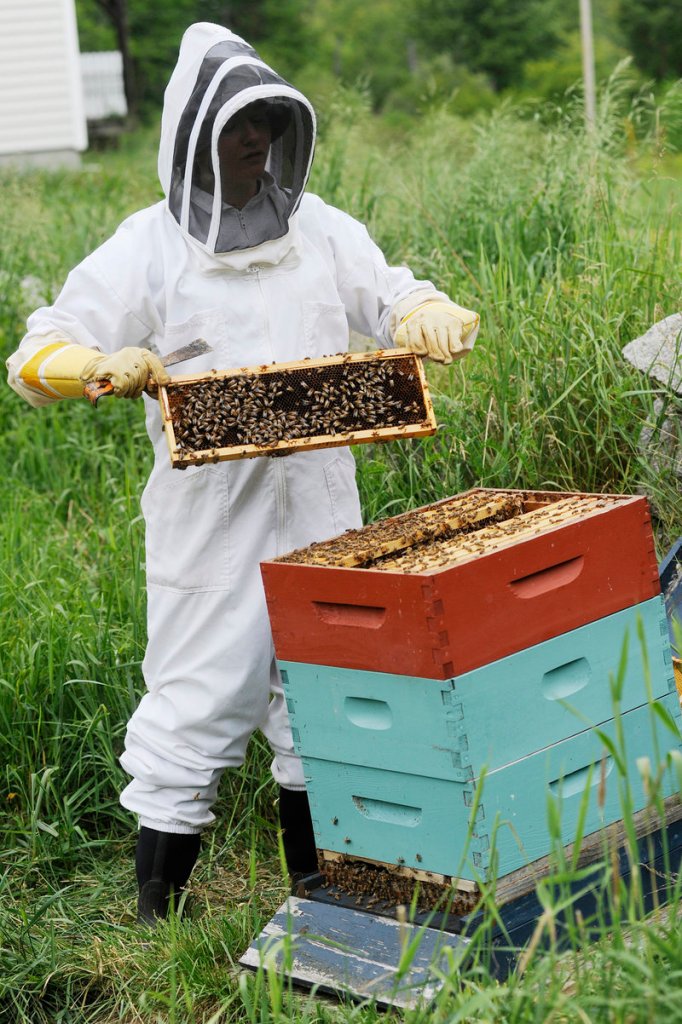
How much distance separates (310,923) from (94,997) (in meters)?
0.62

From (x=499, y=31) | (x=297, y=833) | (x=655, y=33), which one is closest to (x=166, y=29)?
(x=499, y=31)

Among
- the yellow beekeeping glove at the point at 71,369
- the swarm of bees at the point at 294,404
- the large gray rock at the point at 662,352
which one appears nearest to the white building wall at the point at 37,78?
the large gray rock at the point at 662,352

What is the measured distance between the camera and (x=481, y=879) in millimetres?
2182

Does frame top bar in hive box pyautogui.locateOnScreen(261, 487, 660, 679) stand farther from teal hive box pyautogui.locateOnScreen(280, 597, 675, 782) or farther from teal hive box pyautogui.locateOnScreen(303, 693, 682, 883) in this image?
teal hive box pyautogui.locateOnScreen(303, 693, 682, 883)

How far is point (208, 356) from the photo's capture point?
273cm

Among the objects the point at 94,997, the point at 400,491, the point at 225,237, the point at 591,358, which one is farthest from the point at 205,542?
the point at 591,358

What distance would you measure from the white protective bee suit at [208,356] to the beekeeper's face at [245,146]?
0.14ft

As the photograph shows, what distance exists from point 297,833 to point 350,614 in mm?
1005

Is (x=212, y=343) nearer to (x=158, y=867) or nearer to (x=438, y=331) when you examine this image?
(x=438, y=331)

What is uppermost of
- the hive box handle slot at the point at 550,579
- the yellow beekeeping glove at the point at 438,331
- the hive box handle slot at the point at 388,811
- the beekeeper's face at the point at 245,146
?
the beekeeper's face at the point at 245,146

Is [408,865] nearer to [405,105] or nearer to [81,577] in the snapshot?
[81,577]

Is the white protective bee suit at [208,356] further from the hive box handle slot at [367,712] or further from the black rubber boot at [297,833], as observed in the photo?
the hive box handle slot at [367,712]

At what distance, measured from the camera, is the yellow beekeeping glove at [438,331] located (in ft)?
8.88

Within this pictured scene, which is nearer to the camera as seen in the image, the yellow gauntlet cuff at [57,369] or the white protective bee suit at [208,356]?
the yellow gauntlet cuff at [57,369]
